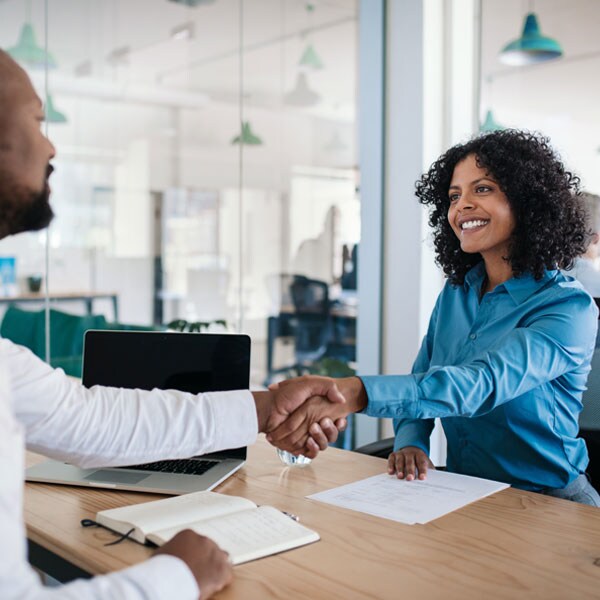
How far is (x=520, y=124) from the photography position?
3.44 meters

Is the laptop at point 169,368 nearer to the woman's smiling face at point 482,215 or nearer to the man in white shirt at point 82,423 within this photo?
the man in white shirt at point 82,423

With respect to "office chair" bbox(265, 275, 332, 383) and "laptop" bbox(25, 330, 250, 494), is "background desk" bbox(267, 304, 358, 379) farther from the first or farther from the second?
"laptop" bbox(25, 330, 250, 494)

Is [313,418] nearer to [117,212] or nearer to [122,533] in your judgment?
[122,533]

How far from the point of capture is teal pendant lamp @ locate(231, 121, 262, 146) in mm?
3932

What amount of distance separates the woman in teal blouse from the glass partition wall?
148 centimetres

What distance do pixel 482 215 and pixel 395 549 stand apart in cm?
107

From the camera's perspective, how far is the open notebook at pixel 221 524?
1.28m

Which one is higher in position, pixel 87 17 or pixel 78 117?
pixel 87 17

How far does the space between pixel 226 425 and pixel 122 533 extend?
270 millimetres

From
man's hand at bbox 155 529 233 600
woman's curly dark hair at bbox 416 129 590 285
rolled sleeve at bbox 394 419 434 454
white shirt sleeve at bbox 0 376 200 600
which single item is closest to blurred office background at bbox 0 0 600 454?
woman's curly dark hair at bbox 416 129 590 285

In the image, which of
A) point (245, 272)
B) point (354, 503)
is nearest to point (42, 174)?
point (354, 503)

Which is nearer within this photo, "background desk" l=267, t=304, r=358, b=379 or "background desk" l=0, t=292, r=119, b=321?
"background desk" l=0, t=292, r=119, b=321

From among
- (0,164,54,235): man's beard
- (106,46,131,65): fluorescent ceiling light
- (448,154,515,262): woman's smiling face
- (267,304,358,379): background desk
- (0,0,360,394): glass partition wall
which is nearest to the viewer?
(0,164,54,235): man's beard

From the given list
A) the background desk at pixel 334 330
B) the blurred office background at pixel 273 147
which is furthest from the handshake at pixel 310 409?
the background desk at pixel 334 330
